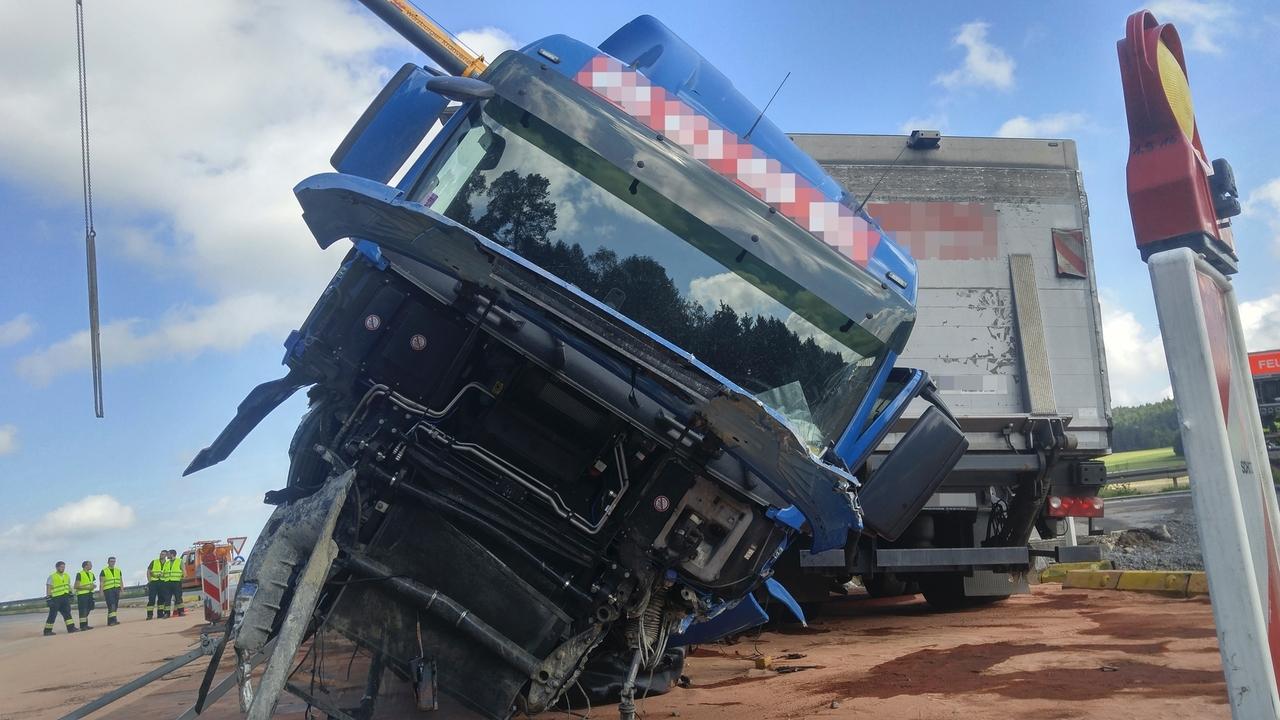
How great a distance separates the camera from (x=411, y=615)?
3738 mm

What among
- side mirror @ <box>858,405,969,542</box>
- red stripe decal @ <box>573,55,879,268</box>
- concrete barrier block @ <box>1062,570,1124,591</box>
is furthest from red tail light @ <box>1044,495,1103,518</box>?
red stripe decal @ <box>573,55,879,268</box>

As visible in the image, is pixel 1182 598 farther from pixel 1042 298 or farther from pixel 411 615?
pixel 411 615

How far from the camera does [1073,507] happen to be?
7770 mm

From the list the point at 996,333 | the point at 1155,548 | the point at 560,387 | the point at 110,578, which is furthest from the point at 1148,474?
the point at 560,387

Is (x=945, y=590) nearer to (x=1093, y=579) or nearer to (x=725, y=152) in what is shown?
(x=1093, y=579)

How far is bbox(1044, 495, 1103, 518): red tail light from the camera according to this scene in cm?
768

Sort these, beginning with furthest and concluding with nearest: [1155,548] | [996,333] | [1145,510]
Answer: [1145,510] < [1155,548] < [996,333]

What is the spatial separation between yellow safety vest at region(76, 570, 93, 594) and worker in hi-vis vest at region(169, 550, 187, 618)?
145 cm

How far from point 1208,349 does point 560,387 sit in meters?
2.36

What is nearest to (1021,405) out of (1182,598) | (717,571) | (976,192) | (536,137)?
(976,192)

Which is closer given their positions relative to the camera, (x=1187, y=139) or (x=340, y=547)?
(x=1187, y=139)

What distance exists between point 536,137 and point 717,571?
81.6 inches

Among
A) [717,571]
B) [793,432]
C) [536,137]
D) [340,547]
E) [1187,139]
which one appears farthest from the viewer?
[536,137]

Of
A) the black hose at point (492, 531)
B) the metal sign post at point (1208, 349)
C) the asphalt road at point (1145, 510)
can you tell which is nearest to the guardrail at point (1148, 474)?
the asphalt road at point (1145, 510)
